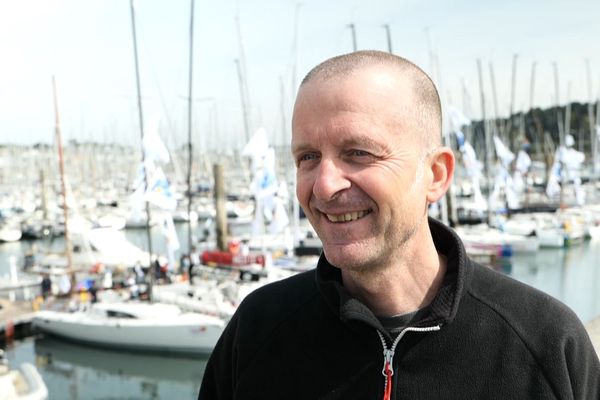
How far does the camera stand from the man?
1.58 m

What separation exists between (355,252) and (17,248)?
162ft

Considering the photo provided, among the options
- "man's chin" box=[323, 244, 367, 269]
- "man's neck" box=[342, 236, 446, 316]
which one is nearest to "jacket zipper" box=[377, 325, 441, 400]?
"man's neck" box=[342, 236, 446, 316]

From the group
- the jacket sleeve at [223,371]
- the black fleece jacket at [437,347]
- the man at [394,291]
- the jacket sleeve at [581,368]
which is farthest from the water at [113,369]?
the jacket sleeve at [581,368]

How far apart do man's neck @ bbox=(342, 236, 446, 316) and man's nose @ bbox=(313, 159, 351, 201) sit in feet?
0.85

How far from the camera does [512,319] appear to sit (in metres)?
1.63

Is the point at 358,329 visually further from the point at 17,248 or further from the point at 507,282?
the point at 17,248

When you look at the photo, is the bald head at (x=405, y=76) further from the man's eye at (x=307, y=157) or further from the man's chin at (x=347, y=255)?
the man's chin at (x=347, y=255)

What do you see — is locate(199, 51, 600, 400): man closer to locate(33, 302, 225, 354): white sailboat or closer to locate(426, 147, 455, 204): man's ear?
locate(426, 147, 455, 204): man's ear

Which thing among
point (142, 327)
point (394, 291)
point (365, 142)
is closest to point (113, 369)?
point (142, 327)

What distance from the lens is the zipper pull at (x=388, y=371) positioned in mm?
1622

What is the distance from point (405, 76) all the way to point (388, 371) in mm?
814

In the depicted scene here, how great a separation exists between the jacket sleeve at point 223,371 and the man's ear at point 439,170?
0.79 metres

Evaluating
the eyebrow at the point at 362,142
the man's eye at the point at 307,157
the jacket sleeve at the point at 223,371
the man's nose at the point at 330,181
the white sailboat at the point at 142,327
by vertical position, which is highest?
the eyebrow at the point at 362,142

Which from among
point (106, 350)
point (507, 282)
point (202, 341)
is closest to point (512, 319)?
point (507, 282)
